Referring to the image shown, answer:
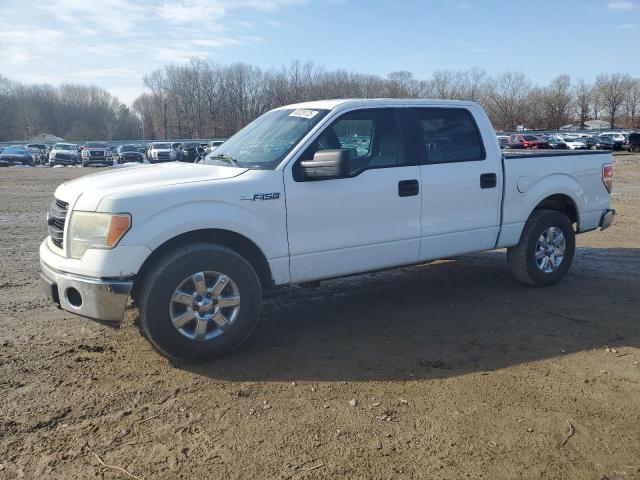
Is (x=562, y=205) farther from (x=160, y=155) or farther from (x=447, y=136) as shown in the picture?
(x=160, y=155)

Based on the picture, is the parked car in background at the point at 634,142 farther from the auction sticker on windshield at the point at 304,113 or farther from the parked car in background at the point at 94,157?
the auction sticker on windshield at the point at 304,113

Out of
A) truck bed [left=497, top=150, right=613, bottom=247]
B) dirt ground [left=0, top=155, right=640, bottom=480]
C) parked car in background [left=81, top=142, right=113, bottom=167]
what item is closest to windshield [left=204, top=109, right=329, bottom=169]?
dirt ground [left=0, top=155, right=640, bottom=480]

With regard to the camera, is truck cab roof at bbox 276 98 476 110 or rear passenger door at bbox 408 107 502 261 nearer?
truck cab roof at bbox 276 98 476 110

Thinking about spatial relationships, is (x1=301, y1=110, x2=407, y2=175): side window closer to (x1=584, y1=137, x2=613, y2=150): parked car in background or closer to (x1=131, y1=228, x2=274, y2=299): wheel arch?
(x1=131, y1=228, x2=274, y2=299): wheel arch

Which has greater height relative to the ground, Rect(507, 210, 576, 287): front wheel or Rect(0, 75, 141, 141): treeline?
Rect(0, 75, 141, 141): treeline

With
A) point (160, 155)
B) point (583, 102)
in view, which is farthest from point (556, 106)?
point (160, 155)

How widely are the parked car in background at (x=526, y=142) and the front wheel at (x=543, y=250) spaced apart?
44696 millimetres

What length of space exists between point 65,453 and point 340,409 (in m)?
1.63

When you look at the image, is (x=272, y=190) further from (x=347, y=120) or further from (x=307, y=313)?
(x=307, y=313)

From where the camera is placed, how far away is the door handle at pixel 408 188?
516 cm

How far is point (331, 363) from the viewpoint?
4387 millimetres

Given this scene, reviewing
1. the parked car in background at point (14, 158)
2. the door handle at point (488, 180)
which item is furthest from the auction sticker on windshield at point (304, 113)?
the parked car in background at point (14, 158)

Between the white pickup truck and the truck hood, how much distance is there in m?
0.02

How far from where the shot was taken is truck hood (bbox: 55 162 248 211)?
13.7 ft
